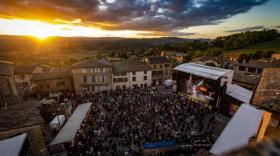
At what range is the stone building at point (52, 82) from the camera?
104ft

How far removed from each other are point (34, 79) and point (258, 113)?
3644 cm

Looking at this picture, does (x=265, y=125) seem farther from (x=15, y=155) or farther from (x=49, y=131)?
(x=49, y=131)

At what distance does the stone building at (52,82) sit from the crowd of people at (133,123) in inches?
399

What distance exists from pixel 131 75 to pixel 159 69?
9035 mm

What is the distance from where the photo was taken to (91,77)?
33.7m

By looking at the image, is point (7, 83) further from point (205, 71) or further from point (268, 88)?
point (205, 71)

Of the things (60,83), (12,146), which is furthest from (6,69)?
(60,83)

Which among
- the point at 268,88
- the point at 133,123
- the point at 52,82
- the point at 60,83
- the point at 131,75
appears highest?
the point at 268,88

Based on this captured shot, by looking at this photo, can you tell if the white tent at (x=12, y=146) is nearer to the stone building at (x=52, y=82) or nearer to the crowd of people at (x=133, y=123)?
the crowd of people at (x=133, y=123)

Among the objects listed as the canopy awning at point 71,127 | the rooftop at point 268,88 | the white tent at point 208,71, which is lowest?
the canopy awning at point 71,127

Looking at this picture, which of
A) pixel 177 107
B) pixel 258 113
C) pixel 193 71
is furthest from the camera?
pixel 193 71

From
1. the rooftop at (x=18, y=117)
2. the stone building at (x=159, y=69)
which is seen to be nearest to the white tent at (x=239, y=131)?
the rooftop at (x=18, y=117)

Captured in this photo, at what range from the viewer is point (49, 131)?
1859 cm

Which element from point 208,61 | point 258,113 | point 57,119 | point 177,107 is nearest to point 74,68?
point 57,119
